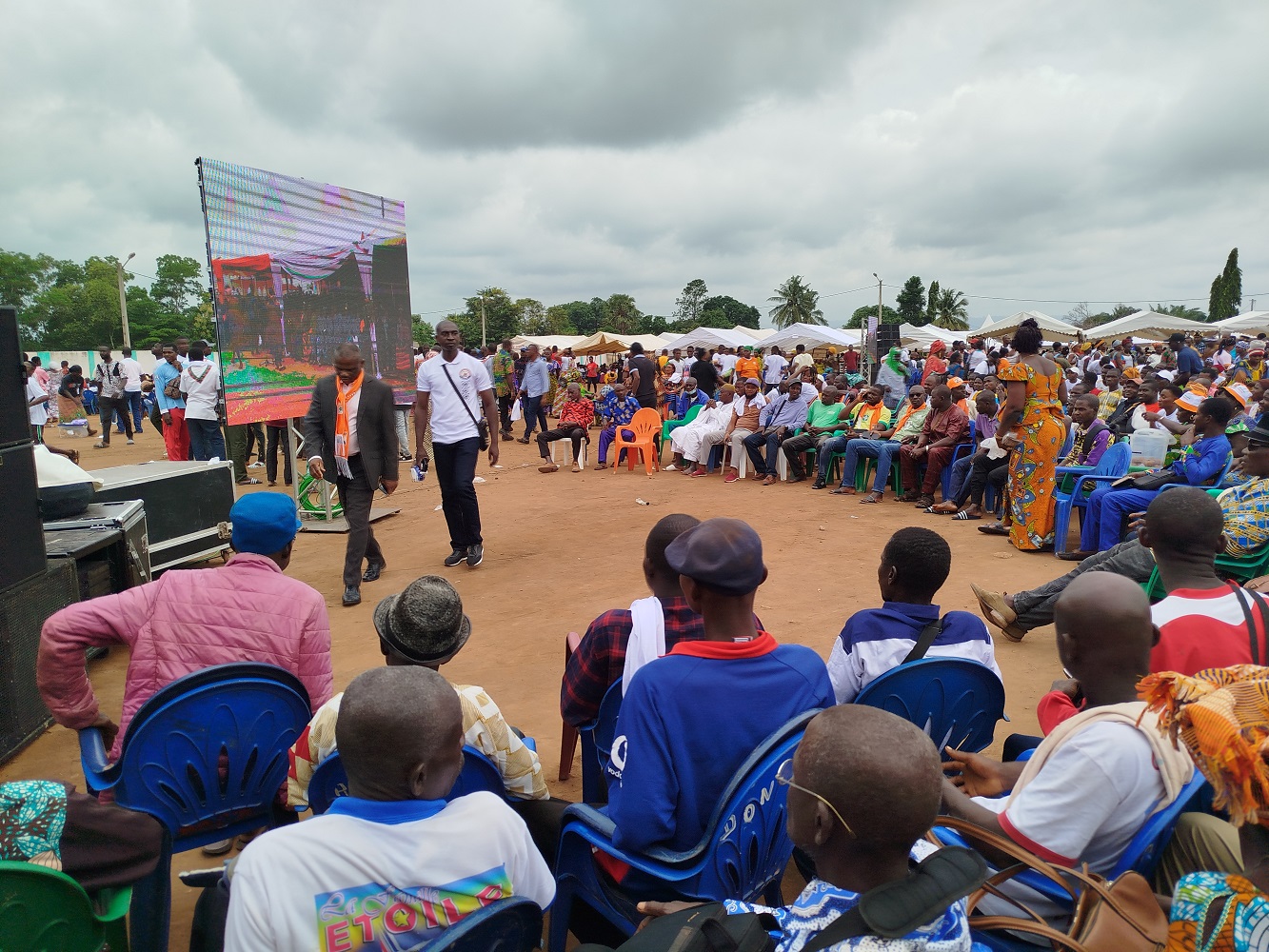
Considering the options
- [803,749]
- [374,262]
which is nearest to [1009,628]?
[803,749]

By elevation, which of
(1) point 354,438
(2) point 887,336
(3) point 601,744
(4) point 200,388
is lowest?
(3) point 601,744

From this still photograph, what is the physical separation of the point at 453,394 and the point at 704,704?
5.06 metres

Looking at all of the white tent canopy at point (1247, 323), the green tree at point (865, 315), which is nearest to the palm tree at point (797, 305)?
the green tree at point (865, 315)

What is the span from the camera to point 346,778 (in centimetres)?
212

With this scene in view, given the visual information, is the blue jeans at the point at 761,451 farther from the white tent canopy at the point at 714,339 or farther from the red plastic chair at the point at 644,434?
the white tent canopy at the point at 714,339

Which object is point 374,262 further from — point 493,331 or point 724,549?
point 493,331

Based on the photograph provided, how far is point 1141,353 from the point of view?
968 inches

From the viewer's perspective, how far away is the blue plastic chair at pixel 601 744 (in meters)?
2.58

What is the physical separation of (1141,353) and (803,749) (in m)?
28.2

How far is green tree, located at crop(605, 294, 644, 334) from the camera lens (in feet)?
213

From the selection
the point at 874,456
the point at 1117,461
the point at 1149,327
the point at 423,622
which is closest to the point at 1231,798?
the point at 423,622

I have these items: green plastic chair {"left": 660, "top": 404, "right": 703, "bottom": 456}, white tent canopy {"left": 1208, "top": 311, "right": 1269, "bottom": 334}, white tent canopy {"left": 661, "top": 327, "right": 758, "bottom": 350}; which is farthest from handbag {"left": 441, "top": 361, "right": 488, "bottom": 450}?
white tent canopy {"left": 1208, "top": 311, "right": 1269, "bottom": 334}

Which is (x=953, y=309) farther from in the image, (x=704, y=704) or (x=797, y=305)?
(x=704, y=704)

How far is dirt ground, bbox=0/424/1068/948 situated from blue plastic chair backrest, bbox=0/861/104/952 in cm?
122
